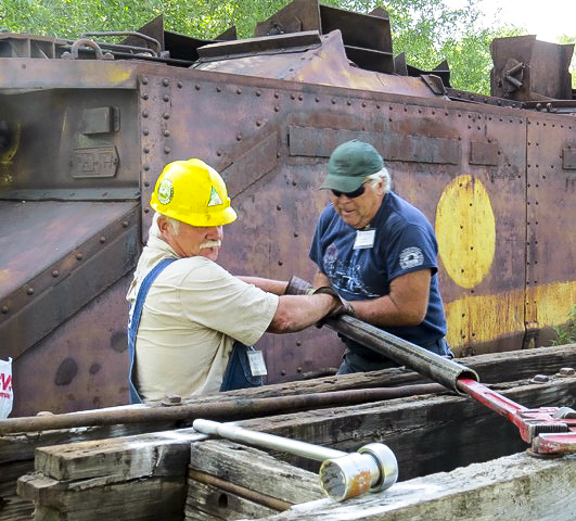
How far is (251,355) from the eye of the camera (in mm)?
3051

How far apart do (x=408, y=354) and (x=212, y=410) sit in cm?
74

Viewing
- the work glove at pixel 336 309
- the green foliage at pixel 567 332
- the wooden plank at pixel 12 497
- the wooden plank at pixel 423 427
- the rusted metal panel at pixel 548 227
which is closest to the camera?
the wooden plank at pixel 12 497

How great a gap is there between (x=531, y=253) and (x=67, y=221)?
377 centimetres

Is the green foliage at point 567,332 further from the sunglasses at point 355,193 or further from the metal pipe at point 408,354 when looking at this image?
the metal pipe at point 408,354

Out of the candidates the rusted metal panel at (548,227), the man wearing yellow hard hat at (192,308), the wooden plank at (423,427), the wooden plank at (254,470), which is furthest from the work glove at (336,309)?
the rusted metal panel at (548,227)

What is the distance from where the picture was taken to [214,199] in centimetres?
308

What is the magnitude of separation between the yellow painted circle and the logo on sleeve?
2586mm

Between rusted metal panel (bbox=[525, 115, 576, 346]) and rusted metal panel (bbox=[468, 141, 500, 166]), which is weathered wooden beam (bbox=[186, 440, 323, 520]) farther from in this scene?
rusted metal panel (bbox=[525, 115, 576, 346])

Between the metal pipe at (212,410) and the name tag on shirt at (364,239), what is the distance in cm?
107

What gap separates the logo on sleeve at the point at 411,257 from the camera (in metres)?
3.64

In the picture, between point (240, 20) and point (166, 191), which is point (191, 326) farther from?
point (240, 20)

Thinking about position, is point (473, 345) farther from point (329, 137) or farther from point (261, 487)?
point (261, 487)

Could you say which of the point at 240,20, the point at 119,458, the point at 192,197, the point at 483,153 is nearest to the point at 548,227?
the point at 483,153

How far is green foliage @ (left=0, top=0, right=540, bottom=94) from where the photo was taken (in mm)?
14703
